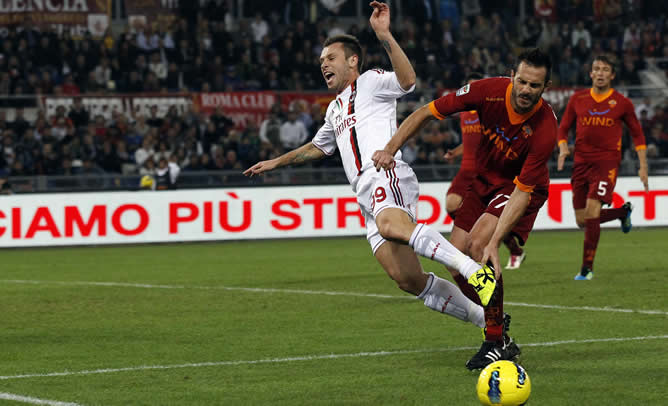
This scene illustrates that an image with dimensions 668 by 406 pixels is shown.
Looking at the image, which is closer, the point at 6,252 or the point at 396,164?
the point at 396,164

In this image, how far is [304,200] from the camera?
20797mm

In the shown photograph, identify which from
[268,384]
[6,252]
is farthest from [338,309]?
[6,252]

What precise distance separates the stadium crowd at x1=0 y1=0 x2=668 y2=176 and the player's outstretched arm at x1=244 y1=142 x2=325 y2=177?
45.1 feet

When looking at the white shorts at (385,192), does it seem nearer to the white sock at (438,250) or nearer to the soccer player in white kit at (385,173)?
the soccer player in white kit at (385,173)

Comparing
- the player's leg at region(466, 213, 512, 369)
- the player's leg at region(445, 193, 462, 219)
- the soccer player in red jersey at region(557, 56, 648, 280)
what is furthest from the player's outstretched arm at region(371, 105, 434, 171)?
the soccer player in red jersey at region(557, 56, 648, 280)

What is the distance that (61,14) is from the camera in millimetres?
26609

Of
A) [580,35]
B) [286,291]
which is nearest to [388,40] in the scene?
[286,291]

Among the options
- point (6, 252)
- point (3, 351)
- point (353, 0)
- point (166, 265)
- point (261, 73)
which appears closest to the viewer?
point (3, 351)

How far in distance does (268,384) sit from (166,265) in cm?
982

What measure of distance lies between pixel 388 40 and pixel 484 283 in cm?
171

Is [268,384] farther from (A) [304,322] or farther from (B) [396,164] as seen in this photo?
(A) [304,322]

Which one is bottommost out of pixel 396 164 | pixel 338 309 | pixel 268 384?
pixel 338 309

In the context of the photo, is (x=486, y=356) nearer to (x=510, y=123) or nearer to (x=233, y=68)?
(x=510, y=123)

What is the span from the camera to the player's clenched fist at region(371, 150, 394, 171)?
6.79 m
